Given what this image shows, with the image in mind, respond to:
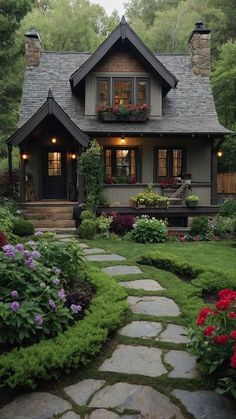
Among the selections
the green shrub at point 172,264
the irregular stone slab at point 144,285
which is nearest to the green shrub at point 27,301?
the irregular stone slab at point 144,285

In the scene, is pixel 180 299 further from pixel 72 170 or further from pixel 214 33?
pixel 214 33

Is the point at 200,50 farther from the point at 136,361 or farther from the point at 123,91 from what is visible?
the point at 136,361

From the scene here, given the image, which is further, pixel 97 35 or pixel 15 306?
pixel 97 35

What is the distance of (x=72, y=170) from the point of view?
16641 millimetres

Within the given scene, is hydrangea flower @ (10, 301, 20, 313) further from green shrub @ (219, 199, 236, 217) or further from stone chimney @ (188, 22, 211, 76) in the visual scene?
stone chimney @ (188, 22, 211, 76)

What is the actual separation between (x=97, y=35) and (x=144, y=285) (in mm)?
30794

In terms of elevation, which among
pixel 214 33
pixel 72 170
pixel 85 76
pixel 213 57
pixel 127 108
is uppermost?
pixel 214 33

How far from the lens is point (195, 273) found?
7.02 metres

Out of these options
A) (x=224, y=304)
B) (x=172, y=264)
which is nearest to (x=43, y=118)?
(x=172, y=264)

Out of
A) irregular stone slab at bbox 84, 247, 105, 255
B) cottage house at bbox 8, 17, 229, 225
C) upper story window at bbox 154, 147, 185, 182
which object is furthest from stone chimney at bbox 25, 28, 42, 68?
irregular stone slab at bbox 84, 247, 105, 255

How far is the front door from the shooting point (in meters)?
16.8

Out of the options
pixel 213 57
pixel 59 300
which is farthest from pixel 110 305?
pixel 213 57

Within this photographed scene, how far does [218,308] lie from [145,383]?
2.95ft

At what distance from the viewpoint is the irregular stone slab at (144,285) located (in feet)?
20.6
